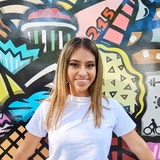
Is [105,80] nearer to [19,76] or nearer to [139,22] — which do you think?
[139,22]

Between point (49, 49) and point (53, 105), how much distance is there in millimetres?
407

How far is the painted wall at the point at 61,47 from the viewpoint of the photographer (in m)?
1.47

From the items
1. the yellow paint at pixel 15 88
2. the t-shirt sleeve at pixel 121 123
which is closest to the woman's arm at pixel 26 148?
the yellow paint at pixel 15 88

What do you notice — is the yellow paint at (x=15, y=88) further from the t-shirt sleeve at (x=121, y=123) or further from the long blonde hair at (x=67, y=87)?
the t-shirt sleeve at (x=121, y=123)

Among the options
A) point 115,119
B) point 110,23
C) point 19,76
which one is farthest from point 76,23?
point 115,119

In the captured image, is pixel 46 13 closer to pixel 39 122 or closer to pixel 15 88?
pixel 15 88

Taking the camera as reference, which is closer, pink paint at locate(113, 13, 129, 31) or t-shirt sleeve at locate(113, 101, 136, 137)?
t-shirt sleeve at locate(113, 101, 136, 137)

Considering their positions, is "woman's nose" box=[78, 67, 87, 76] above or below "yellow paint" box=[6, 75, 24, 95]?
above

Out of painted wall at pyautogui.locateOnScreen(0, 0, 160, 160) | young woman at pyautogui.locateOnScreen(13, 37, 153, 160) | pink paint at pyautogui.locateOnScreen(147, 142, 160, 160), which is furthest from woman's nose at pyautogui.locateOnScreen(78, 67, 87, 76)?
pink paint at pyautogui.locateOnScreen(147, 142, 160, 160)

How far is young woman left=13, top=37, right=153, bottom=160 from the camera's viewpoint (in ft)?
3.77

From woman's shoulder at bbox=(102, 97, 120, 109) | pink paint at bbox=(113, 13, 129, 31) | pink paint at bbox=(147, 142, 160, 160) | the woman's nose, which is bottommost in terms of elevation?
pink paint at bbox=(147, 142, 160, 160)

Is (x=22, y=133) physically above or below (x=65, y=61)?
below

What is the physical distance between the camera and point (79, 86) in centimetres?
117

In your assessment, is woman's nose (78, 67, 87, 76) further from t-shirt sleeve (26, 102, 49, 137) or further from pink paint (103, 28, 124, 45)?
pink paint (103, 28, 124, 45)
